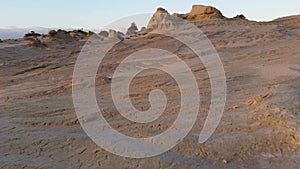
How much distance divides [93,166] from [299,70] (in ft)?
18.5

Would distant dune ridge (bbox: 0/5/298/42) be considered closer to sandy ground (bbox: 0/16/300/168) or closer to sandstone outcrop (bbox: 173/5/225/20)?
sandstone outcrop (bbox: 173/5/225/20)

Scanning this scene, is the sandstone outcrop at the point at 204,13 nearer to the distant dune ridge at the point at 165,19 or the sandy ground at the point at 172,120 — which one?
the distant dune ridge at the point at 165,19

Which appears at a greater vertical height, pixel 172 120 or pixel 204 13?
pixel 204 13

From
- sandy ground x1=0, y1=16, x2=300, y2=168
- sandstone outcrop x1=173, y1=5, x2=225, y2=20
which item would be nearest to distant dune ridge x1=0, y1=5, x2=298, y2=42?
sandstone outcrop x1=173, y1=5, x2=225, y2=20

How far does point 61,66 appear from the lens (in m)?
10.7

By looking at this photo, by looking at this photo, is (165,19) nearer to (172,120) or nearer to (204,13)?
(204,13)

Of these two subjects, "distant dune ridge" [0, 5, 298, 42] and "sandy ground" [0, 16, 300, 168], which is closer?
"sandy ground" [0, 16, 300, 168]

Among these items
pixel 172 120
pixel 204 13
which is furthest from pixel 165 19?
pixel 172 120

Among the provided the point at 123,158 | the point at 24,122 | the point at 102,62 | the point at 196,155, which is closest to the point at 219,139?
the point at 196,155

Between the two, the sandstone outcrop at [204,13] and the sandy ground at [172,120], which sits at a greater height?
the sandstone outcrop at [204,13]

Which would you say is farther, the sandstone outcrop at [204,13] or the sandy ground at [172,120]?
the sandstone outcrop at [204,13]

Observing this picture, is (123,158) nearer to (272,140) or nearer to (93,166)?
(93,166)

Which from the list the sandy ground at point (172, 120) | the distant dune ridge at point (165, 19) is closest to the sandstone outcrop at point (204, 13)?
the distant dune ridge at point (165, 19)

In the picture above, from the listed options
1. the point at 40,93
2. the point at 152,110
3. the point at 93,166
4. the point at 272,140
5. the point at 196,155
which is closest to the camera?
the point at 93,166
